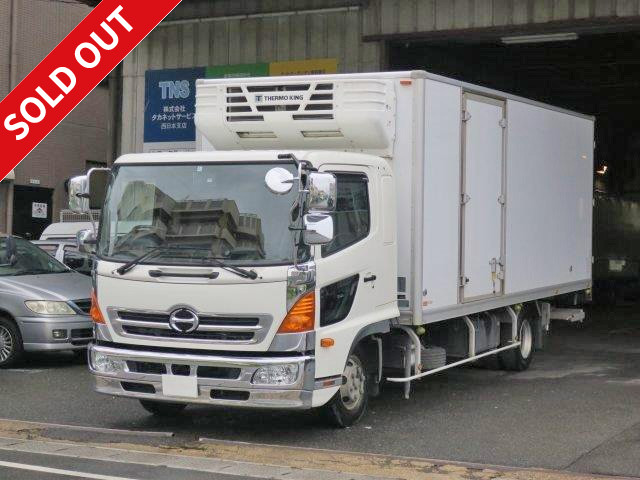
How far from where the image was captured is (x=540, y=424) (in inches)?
417

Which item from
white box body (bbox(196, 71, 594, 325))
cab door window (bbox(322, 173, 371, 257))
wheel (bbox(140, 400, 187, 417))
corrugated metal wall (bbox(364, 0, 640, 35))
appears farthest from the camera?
corrugated metal wall (bbox(364, 0, 640, 35))

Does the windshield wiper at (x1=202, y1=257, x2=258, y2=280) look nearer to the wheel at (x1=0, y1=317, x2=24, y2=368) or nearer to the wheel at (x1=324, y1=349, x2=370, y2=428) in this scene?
the wheel at (x1=324, y1=349, x2=370, y2=428)

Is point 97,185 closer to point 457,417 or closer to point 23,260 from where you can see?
point 457,417

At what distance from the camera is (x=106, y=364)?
31.5ft

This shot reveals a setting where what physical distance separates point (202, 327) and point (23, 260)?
671cm

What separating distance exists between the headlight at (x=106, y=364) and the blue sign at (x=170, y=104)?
37.5 ft

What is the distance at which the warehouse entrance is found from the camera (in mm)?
21516

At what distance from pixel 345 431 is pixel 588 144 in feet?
24.7

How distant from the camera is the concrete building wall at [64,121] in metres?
30.0

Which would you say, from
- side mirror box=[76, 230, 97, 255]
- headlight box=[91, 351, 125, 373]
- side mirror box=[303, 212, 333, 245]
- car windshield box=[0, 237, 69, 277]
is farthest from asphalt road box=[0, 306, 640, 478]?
side mirror box=[303, 212, 333, 245]

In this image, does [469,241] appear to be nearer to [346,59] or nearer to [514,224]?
[514,224]

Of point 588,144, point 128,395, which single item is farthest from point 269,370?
point 588,144

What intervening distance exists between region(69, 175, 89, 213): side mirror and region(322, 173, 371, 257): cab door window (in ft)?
7.59

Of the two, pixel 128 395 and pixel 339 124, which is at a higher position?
pixel 339 124
